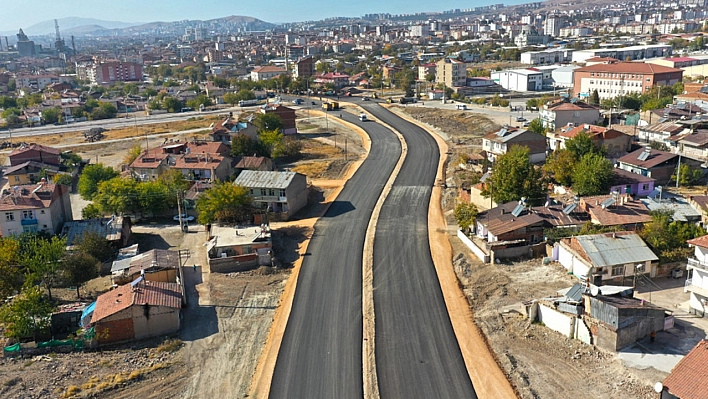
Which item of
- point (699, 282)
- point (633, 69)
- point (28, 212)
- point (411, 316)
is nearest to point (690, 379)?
point (699, 282)

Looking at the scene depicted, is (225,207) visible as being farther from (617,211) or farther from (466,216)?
(617,211)

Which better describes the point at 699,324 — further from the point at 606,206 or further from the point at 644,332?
the point at 606,206

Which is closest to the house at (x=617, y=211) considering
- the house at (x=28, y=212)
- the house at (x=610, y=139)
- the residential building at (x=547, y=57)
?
the house at (x=610, y=139)

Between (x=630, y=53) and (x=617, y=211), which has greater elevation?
(x=630, y=53)

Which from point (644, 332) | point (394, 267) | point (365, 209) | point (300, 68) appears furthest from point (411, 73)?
point (644, 332)

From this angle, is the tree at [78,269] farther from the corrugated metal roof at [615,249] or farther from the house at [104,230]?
the corrugated metal roof at [615,249]
